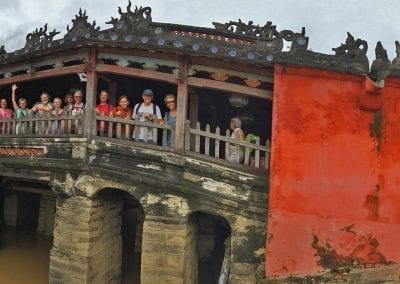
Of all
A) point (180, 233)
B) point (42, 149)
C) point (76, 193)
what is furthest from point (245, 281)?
point (42, 149)

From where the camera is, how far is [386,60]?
19.4 feet

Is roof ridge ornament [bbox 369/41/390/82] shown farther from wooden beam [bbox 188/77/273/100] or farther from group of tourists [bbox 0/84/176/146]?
group of tourists [bbox 0/84/176/146]

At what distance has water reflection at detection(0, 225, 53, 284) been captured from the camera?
9.32 meters

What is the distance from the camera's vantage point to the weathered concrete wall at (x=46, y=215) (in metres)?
12.4

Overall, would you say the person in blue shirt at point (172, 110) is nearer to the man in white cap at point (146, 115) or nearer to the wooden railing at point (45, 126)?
the man in white cap at point (146, 115)

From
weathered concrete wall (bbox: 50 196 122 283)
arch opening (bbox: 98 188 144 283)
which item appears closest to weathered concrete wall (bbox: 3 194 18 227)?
arch opening (bbox: 98 188 144 283)

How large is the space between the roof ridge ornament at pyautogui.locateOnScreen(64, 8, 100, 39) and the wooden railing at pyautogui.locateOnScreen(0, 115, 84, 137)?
64.6 inches

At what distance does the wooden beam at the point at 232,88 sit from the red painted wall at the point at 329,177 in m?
0.37

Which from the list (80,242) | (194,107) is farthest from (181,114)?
(80,242)

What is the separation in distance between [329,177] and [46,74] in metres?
6.26

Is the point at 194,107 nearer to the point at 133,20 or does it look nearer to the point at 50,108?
the point at 133,20

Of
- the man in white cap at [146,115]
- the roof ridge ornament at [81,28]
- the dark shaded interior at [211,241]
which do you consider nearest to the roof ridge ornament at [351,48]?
the man in white cap at [146,115]

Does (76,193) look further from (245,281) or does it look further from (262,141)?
(262,141)

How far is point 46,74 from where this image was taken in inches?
320
